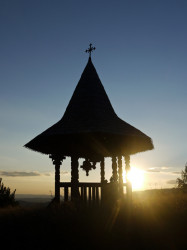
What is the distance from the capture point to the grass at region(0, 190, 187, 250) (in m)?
10.1

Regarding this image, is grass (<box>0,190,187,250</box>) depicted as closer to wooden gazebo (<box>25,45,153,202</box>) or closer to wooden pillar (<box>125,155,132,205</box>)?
wooden pillar (<box>125,155,132,205</box>)

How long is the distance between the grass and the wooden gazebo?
76.8 inches

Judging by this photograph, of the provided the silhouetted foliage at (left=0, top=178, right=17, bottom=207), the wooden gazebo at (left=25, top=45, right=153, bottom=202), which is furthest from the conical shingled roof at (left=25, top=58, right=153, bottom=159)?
the silhouetted foliage at (left=0, top=178, right=17, bottom=207)

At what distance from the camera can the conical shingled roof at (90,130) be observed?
13711 mm

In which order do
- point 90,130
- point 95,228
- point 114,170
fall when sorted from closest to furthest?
point 95,228 < point 90,130 < point 114,170

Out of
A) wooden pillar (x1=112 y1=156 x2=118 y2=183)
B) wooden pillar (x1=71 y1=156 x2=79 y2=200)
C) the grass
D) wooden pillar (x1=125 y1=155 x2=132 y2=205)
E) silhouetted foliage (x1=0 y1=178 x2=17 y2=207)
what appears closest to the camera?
the grass

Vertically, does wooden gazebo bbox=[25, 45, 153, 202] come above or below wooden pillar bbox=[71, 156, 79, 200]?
above

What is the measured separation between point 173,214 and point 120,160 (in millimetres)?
3935

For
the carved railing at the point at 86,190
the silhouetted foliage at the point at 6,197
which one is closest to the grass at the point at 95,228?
the carved railing at the point at 86,190

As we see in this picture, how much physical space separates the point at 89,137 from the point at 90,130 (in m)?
1.11

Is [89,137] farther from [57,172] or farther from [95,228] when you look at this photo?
[95,228]

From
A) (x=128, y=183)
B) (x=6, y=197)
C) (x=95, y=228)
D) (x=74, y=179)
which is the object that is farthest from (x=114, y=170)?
(x=6, y=197)

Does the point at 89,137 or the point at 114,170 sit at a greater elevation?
the point at 89,137

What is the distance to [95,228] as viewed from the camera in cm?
1098
